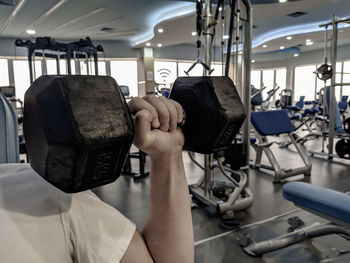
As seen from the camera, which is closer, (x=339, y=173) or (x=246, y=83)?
(x=246, y=83)

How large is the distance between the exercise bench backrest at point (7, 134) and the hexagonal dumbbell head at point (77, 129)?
0.46m

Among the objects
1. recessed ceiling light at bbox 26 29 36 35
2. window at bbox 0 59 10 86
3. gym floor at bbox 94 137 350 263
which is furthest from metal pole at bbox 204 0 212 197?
window at bbox 0 59 10 86

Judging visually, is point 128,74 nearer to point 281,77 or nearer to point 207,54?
point 281,77

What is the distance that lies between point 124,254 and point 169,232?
0.33 ft

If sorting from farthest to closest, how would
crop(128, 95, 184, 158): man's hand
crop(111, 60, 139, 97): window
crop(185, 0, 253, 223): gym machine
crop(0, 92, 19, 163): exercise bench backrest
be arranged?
1. crop(111, 60, 139, 97): window
2. crop(185, 0, 253, 223): gym machine
3. crop(0, 92, 19, 163): exercise bench backrest
4. crop(128, 95, 184, 158): man's hand

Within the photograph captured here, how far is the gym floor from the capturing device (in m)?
1.64

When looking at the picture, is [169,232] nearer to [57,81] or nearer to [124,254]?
[124,254]

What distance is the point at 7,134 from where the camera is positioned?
2.79 feet

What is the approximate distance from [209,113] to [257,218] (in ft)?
5.86

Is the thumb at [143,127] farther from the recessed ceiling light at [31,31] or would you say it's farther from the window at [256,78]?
the window at [256,78]

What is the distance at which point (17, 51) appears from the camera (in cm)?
812

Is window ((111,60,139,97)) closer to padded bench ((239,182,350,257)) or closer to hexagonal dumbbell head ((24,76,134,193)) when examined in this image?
padded bench ((239,182,350,257))

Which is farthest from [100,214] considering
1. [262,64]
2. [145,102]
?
[262,64]

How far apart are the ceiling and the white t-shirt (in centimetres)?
473
